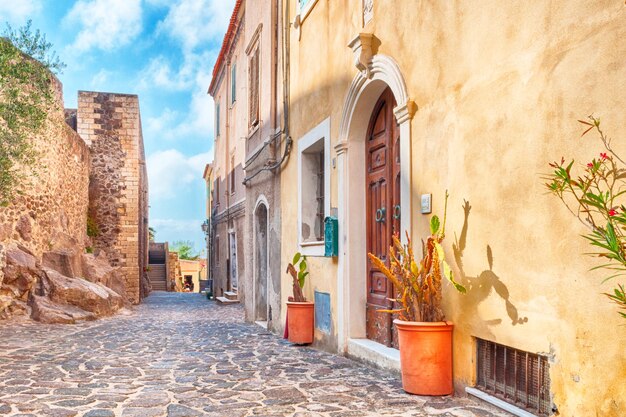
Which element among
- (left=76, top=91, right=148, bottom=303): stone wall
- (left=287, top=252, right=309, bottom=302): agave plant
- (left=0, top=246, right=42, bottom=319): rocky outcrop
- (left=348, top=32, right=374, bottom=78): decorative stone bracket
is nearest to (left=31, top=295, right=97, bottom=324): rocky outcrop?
(left=0, top=246, right=42, bottom=319): rocky outcrop

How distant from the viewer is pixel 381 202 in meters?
6.73

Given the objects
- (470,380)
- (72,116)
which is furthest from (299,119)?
(72,116)

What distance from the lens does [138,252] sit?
67.5 feet

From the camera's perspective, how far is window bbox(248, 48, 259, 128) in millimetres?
12725

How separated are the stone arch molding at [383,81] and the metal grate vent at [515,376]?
7.24 ft

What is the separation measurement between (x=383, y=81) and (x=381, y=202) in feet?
4.21

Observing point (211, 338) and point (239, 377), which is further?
point (211, 338)

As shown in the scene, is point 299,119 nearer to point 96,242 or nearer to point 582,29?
point 582,29

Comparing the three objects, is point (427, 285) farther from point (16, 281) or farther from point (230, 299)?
point (230, 299)

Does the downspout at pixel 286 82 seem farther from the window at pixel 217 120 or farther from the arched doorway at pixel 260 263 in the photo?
the window at pixel 217 120

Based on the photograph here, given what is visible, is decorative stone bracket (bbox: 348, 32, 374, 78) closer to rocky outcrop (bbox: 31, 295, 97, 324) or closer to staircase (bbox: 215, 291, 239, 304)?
rocky outcrop (bbox: 31, 295, 97, 324)

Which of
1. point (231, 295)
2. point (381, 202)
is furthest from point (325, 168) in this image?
point (231, 295)

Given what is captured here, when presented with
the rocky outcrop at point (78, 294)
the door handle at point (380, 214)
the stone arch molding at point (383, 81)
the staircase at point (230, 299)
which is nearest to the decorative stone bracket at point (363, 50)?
the stone arch molding at point (383, 81)

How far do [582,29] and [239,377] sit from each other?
14.0ft
